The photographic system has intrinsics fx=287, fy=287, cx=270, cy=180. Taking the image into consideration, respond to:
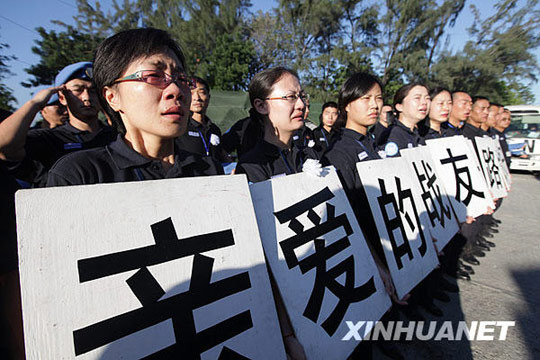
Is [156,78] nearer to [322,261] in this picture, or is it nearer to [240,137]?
[322,261]

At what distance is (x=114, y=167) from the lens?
3.15 ft

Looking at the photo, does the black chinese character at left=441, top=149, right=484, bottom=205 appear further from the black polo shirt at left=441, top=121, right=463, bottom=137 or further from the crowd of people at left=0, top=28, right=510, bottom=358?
the black polo shirt at left=441, top=121, right=463, bottom=137

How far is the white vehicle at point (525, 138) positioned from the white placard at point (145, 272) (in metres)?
10.1

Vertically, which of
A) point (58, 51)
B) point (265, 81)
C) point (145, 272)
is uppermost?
point (58, 51)

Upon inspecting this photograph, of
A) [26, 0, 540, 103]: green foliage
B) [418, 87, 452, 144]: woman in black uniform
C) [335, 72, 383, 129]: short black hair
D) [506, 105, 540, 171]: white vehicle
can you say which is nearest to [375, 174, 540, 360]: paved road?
[418, 87, 452, 144]: woman in black uniform

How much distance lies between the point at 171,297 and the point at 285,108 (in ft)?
3.84

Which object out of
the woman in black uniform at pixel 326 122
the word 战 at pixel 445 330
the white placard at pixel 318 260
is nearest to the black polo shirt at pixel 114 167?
the white placard at pixel 318 260

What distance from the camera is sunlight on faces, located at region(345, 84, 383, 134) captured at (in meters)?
1.94

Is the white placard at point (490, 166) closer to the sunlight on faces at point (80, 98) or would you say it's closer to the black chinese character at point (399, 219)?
the black chinese character at point (399, 219)

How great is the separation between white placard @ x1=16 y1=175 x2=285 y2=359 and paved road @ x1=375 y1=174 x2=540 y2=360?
1524mm

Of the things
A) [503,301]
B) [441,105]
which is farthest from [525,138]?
[503,301]

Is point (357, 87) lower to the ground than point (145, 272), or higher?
higher

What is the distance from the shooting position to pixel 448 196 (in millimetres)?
2227

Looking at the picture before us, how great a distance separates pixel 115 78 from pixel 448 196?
2.33 m
